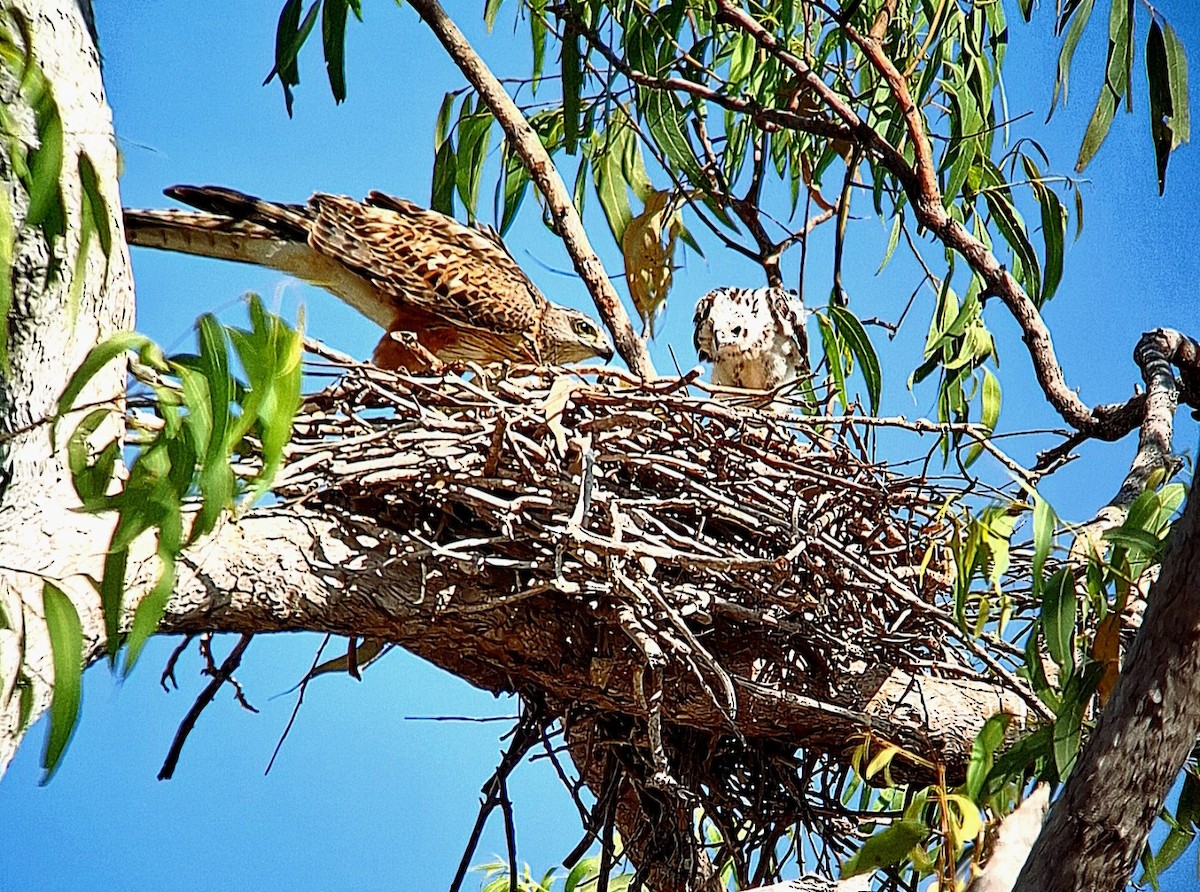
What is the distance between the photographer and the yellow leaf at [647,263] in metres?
2.09

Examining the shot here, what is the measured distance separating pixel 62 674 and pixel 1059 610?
0.81m

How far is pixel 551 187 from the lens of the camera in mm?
1960

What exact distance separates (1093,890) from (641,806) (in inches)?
34.2

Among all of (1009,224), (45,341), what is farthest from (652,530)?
(1009,224)

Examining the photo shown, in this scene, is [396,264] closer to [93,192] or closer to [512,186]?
[512,186]

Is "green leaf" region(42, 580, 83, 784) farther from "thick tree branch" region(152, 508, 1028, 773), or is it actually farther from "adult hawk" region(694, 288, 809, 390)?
"adult hawk" region(694, 288, 809, 390)

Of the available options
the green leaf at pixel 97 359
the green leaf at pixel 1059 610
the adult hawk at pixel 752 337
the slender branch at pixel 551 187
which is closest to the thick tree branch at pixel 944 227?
the adult hawk at pixel 752 337

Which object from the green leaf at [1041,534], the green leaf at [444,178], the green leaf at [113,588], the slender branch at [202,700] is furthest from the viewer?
the green leaf at [444,178]

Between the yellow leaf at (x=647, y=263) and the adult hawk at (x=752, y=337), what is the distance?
79mm

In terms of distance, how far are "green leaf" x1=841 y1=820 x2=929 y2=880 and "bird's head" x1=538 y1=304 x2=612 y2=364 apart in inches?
42.5

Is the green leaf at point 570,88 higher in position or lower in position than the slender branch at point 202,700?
higher

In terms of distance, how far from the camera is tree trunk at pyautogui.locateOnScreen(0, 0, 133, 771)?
39.2 inches

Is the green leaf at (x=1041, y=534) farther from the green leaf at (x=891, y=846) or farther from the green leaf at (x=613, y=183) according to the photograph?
the green leaf at (x=613, y=183)

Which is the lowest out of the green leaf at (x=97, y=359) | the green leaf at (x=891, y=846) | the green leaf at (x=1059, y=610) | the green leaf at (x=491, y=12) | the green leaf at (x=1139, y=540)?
the green leaf at (x=891, y=846)
